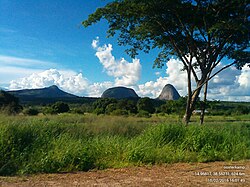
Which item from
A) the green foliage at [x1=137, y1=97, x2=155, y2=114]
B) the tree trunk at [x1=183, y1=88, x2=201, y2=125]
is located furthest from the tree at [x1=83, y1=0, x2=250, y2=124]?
the green foliage at [x1=137, y1=97, x2=155, y2=114]

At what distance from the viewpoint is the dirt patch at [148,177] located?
588cm

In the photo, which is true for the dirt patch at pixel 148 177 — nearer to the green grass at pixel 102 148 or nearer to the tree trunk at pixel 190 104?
the green grass at pixel 102 148

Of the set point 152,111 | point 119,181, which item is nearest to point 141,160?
point 119,181

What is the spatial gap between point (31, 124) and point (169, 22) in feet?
31.6

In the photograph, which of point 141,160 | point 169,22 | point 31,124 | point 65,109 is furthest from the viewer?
point 65,109

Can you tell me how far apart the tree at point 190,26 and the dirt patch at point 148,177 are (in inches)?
323

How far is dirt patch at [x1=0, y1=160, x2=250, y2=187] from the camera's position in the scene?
5.88 m

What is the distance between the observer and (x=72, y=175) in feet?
21.5

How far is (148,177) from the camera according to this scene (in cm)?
641

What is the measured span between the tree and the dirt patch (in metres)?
8.21

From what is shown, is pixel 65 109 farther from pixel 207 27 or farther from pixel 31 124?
pixel 31 124
